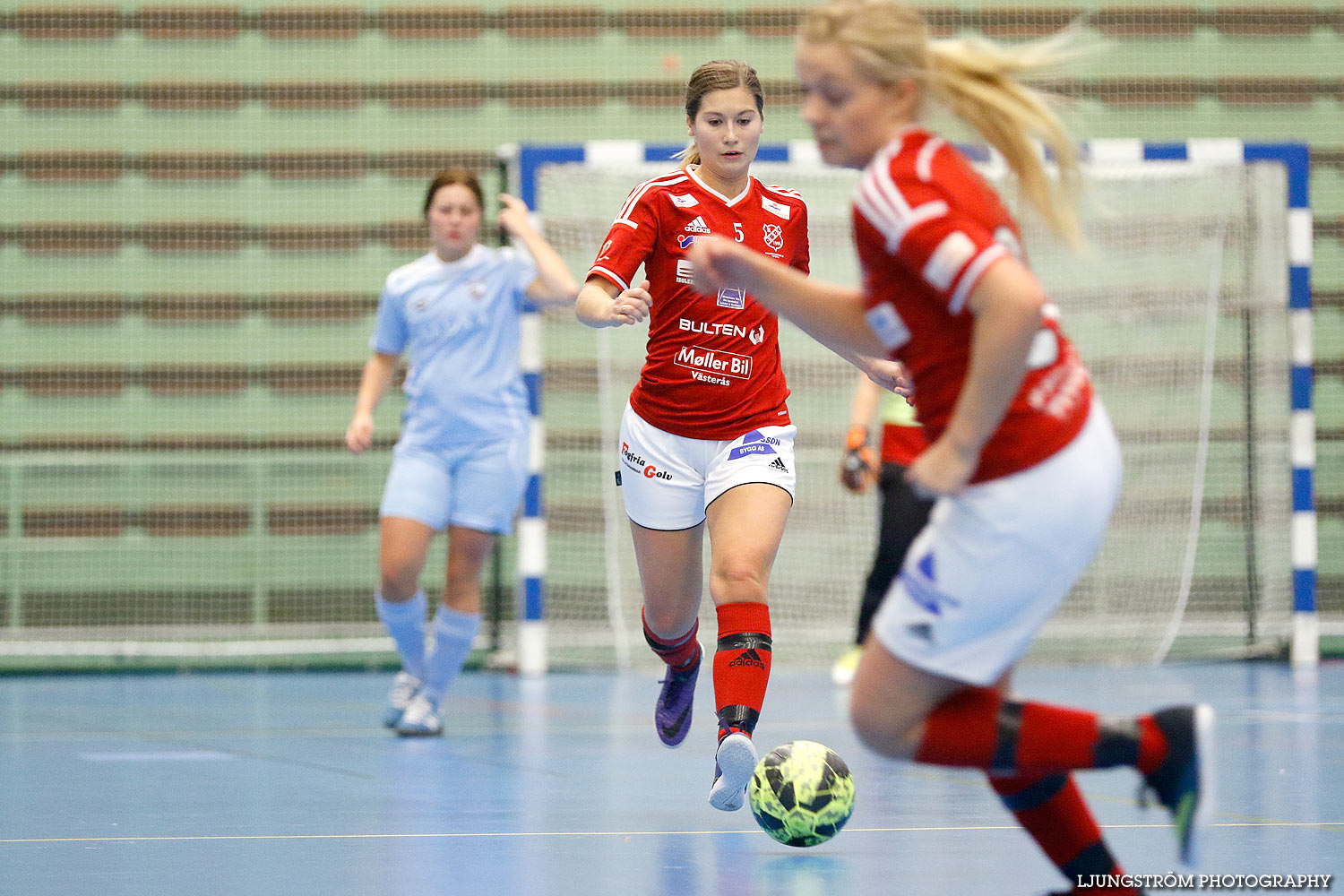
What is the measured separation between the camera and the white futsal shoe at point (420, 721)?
619cm

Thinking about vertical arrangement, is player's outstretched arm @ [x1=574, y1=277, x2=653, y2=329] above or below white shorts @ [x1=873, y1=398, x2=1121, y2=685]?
above

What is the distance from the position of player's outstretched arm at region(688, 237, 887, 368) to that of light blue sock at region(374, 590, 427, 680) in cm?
363

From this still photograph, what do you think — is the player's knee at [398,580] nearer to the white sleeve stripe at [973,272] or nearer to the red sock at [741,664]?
the red sock at [741,664]

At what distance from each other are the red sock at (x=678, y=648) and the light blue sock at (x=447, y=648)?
1.77 metres

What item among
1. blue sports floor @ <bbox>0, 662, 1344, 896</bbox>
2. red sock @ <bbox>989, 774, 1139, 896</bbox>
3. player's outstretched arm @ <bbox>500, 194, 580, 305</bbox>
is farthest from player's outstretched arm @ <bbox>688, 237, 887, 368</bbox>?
player's outstretched arm @ <bbox>500, 194, 580, 305</bbox>

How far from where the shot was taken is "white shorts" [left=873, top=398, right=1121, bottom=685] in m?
2.48

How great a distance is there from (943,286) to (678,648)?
2.23 metres

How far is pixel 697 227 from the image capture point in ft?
Result: 14.2

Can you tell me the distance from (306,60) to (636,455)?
6560 millimetres

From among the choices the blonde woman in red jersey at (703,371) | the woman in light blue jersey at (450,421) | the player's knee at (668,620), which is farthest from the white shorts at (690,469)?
the woman in light blue jersey at (450,421)

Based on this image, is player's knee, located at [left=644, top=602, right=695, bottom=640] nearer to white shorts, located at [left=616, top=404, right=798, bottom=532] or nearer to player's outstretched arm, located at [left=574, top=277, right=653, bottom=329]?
white shorts, located at [left=616, top=404, right=798, bottom=532]

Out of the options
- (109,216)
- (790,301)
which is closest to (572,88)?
(109,216)

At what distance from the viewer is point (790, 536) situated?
30.4 feet

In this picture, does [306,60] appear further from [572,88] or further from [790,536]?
[790,536]
